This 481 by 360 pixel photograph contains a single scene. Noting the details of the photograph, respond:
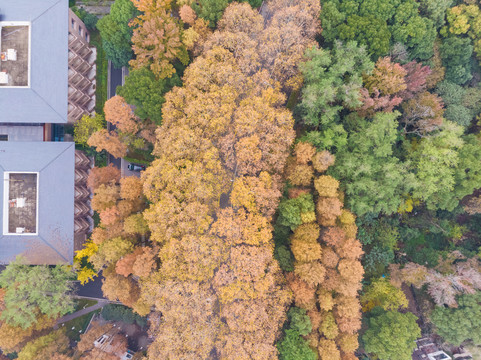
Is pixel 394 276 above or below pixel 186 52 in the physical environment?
below

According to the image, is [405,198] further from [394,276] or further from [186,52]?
[186,52]

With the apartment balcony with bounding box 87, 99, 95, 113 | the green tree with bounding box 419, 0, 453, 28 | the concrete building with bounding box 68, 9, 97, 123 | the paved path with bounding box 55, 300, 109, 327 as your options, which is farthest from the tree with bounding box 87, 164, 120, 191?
the green tree with bounding box 419, 0, 453, 28

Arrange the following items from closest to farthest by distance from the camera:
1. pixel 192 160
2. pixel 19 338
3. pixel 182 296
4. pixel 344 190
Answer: pixel 182 296 < pixel 192 160 < pixel 19 338 < pixel 344 190

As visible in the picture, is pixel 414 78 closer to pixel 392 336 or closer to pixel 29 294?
pixel 392 336

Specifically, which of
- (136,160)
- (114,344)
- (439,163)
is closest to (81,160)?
(136,160)

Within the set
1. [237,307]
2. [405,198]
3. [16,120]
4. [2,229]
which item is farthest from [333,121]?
[2,229]

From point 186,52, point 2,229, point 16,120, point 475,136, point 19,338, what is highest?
point 186,52
